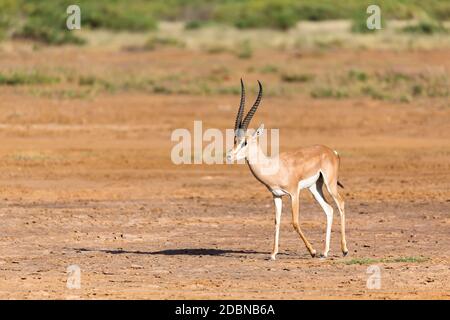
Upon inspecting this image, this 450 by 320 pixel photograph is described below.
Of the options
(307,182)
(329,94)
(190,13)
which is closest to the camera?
(307,182)

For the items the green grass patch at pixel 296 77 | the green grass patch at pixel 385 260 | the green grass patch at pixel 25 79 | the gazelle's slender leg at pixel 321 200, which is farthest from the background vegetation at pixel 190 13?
the green grass patch at pixel 385 260

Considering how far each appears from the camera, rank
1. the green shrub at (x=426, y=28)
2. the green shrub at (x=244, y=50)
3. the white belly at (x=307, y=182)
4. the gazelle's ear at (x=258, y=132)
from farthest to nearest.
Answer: the green shrub at (x=426, y=28) → the green shrub at (x=244, y=50) → the white belly at (x=307, y=182) → the gazelle's ear at (x=258, y=132)

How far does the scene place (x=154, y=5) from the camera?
61750 mm

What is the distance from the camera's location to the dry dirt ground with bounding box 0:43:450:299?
35.9 ft

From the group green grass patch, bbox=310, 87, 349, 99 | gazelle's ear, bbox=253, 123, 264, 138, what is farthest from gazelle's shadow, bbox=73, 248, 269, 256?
green grass patch, bbox=310, 87, 349, 99

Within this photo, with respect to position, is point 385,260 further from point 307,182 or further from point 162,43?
point 162,43

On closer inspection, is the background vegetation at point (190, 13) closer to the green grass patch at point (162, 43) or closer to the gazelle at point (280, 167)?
the green grass patch at point (162, 43)

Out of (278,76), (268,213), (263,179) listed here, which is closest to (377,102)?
(278,76)

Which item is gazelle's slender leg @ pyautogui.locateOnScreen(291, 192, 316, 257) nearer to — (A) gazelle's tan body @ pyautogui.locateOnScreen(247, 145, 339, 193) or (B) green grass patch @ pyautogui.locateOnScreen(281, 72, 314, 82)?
(A) gazelle's tan body @ pyautogui.locateOnScreen(247, 145, 339, 193)

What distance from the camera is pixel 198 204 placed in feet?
53.6

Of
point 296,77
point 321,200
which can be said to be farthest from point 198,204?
point 296,77

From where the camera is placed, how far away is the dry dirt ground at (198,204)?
10.9 metres
